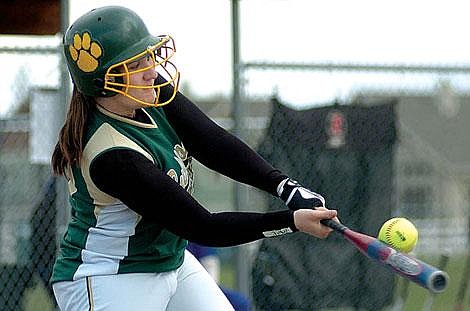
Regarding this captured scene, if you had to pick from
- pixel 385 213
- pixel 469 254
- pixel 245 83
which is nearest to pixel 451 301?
pixel 469 254

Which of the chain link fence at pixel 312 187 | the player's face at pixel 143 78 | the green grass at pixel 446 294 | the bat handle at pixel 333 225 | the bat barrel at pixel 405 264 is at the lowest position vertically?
the green grass at pixel 446 294

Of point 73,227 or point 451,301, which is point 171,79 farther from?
point 451,301

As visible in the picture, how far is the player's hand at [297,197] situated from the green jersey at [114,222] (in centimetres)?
37

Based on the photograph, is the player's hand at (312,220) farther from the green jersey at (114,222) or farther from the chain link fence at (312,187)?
the chain link fence at (312,187)

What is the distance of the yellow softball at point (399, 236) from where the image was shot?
12.5ft

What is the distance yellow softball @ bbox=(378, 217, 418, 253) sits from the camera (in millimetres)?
3809

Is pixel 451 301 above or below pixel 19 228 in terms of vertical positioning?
below

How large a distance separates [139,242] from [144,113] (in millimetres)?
479

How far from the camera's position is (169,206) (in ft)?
12.0

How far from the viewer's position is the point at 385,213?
7.90 meters

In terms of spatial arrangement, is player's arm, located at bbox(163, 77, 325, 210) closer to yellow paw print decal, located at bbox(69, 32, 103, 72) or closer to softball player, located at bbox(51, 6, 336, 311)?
softball player, located at bbox(51, 6, 336, 311)

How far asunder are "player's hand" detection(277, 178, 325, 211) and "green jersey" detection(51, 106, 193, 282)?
1.20 ft

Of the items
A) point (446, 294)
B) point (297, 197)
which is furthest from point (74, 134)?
point (446, 294)

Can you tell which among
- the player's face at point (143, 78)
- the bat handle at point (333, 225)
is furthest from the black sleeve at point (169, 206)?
the player's face at point (143, 78)
